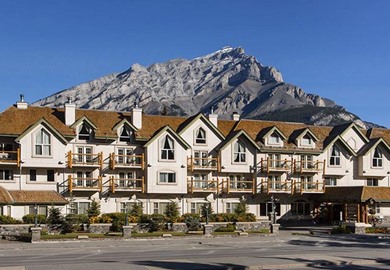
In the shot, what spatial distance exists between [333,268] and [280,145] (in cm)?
3806

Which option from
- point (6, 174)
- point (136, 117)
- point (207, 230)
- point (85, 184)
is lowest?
point (207, 230)

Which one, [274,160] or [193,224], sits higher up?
[274,160]

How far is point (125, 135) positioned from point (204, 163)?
9098 millimetres

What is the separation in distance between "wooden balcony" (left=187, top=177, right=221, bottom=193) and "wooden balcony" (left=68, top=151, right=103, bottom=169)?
9656 millimetres

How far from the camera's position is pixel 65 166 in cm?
5606

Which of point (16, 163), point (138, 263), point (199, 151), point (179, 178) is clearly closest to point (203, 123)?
point (199, 151)

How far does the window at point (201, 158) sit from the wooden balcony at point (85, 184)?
35.2ft

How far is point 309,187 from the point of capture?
66.2 metres

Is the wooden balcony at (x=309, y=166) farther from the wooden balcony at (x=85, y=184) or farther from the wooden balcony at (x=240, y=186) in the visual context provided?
the wooden balcony at (x=85, y=184)

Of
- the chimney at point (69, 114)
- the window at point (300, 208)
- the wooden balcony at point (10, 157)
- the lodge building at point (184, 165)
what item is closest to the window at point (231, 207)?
the lodge building at point (184, 165)

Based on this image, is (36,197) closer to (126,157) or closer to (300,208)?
(126,157)

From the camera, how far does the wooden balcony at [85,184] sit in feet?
183

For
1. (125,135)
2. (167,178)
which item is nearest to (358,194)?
(167,178)

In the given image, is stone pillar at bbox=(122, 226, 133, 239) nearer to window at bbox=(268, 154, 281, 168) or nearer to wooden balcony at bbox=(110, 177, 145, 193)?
wooden balcony at bbox=(110, 177, 145, 193)
